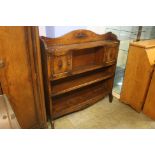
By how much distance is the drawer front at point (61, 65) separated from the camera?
58.2 inches

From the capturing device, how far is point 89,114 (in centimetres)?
211

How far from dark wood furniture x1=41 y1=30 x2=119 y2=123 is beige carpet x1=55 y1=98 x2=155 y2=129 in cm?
15

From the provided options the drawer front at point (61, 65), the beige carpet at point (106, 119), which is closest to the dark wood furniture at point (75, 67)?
the drawer front at point (61, 65)

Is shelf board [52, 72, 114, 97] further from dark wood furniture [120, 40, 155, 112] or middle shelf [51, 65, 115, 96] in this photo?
dark wood furniture [120, 40, 155, 112]

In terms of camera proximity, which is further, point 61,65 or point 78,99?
point 78,99

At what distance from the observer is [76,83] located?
1.92 m

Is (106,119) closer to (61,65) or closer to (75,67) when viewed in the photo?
(75,67)

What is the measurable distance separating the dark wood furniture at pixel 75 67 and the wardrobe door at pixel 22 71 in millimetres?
166

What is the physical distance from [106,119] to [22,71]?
1.33m

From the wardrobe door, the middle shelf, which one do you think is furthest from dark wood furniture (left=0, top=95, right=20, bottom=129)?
the middle shelf

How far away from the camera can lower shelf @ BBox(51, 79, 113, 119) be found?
1.89 m

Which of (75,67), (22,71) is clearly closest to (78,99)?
(75,67)
